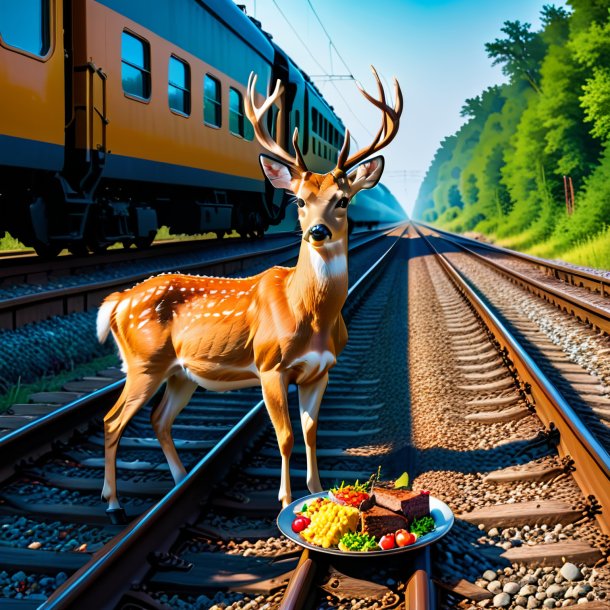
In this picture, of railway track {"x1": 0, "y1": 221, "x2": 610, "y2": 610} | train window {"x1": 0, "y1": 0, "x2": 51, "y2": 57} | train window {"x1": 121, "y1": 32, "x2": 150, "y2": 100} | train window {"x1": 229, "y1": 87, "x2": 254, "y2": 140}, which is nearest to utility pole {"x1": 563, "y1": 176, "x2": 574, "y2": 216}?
train window {"x1": 229, "y1": 87, "x2": 254, "y2": 140}

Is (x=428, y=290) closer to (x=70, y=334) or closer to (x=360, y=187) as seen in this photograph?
A: (x=70, y=334)

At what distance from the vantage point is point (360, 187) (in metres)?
3.62

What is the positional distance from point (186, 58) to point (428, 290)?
6331 millimetres

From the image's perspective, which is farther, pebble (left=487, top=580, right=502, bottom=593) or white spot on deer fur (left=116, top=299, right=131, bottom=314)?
white spot on deer fur (left=116, top=299, right=131, bottom=314)

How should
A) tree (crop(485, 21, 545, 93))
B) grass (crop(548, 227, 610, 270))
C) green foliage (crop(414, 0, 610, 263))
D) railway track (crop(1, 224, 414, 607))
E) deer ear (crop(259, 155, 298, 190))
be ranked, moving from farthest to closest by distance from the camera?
tree (crop(485, 21, 545, 93)) < green foliage (crop(414, 0, 610, 263)) < grass (crop(548, 227, 610, 270)) < railway track (crop(1, 224, 414, 607)) < deer ear (crop(259, 155, 298, 190))

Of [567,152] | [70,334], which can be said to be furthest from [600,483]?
[567,152]

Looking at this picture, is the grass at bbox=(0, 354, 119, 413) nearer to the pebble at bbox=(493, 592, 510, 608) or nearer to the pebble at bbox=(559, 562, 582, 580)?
the pebble at bbox=(493, 592, 510, 608)

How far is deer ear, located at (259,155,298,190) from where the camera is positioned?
11.8ft

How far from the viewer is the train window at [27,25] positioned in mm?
7832

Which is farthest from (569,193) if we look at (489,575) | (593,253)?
(489,575)

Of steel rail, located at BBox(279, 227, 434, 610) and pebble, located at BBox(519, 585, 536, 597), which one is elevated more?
steel rail, located at BBox(279, 227, 434, 610)

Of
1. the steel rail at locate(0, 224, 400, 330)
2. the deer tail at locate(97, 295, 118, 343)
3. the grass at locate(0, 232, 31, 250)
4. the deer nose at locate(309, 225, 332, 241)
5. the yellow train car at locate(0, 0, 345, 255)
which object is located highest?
the yellow train car at locate(0, 0, 345, 255)

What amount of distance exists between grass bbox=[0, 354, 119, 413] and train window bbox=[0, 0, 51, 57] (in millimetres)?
3470

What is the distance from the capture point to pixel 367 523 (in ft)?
11.0
